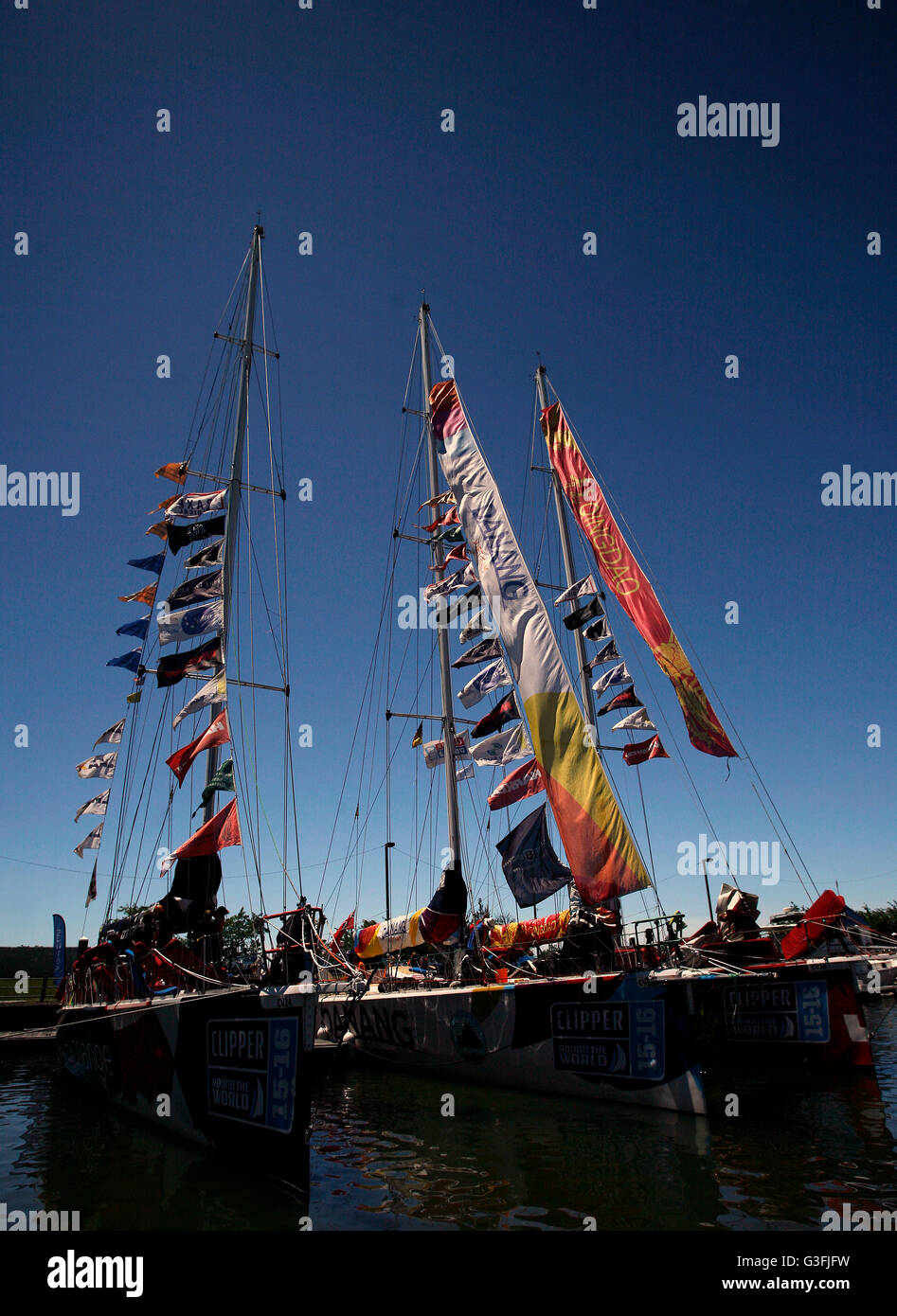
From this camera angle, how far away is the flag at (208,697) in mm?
13500

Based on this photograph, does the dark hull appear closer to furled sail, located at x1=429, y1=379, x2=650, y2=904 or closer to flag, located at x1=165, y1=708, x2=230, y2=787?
flag, located at x1=165, y1=708, x2=230, y2=787

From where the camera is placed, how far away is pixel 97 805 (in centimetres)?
1848

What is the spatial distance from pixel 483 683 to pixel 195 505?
753cm

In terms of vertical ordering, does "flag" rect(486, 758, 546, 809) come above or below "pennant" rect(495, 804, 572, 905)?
above

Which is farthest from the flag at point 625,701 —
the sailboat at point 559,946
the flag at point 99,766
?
the flag at point 99,766

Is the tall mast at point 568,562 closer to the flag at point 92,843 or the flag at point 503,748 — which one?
the flag at point 503,748

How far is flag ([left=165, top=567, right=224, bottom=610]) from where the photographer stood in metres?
14.7

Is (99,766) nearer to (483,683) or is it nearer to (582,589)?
(483,683)

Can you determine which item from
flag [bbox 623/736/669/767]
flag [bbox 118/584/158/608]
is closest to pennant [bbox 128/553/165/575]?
flag [bbox 118/584/158/608]

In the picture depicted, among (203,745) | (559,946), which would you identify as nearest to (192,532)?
(203,745)

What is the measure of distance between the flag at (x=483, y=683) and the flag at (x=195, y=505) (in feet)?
22.6

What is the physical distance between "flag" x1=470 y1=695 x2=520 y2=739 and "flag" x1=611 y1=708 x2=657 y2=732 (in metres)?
3.88
